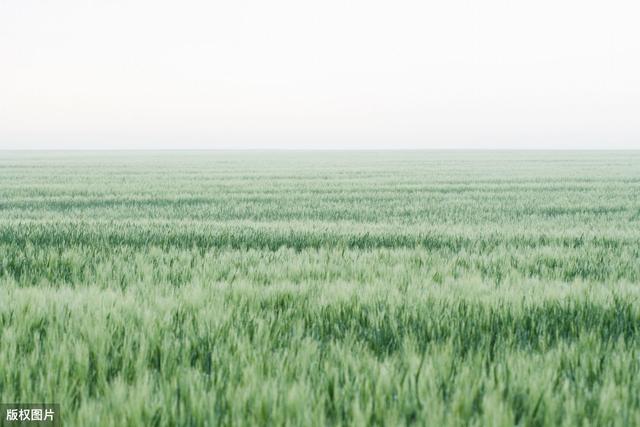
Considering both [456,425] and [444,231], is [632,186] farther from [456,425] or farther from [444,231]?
[456,425]

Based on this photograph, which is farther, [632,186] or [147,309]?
[632,186]

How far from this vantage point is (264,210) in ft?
51.4

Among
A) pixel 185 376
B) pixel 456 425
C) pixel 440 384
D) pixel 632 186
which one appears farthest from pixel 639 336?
pixel 632 186

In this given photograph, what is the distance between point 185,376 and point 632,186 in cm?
2650

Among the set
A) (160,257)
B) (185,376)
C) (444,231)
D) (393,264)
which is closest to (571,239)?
(444,231)

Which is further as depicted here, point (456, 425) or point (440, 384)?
point (440, 384)

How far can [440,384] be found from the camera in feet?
8.41

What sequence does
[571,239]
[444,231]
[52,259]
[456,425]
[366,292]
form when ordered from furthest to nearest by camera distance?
[444,231]
[571,239]
[52,259]
[366,292]
[456,425]

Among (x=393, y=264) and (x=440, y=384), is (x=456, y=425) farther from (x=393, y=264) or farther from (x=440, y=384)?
(x=393, y=264)

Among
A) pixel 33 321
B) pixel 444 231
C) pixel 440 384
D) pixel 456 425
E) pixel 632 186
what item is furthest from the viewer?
pixel 632 186

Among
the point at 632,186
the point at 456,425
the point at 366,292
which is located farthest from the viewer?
the point at 632,186

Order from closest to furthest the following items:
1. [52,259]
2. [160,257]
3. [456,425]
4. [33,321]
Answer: [456,425]
[33,321]
[52,259]
[160,257]

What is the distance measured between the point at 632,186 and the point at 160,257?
24.1 metres

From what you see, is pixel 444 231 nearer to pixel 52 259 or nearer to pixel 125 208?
pixel 52 259
